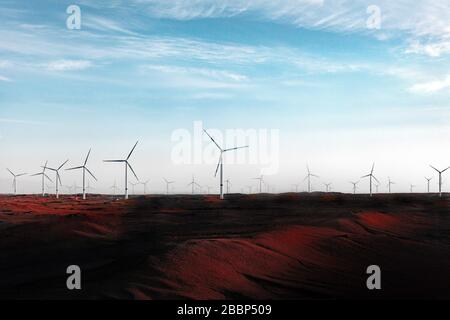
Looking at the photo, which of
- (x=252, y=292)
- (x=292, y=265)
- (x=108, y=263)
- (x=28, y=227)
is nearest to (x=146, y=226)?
(x=28, y=227)

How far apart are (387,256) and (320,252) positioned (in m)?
2.67

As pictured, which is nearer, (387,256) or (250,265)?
(250,265)

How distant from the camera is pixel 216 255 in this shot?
16.2 m

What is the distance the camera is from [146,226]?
31656 millimetres
